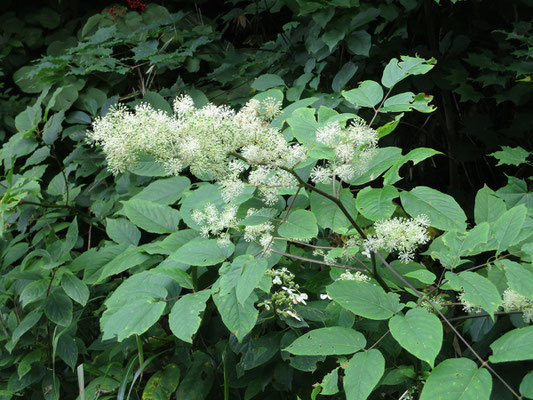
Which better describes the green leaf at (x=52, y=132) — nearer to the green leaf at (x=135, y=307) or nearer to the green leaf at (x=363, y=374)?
the green leaf at (x=135, y=307)

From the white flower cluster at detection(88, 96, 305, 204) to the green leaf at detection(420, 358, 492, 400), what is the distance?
1.57 ft

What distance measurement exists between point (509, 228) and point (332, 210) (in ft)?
1.27

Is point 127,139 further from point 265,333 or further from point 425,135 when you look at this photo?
point 425,135

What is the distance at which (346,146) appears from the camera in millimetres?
979

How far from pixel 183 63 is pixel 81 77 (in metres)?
0.57

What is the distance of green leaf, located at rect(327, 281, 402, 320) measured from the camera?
3.21ft

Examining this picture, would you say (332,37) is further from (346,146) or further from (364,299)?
(364,299)

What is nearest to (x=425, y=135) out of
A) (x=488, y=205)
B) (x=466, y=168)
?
(x=466, y=168)

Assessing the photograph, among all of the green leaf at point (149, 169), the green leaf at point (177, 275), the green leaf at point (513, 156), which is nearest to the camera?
the green leaf at point (177, 275)

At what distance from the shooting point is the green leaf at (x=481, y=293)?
35.2 inches

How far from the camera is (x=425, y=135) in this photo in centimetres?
257

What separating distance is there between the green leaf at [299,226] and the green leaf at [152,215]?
49 cm

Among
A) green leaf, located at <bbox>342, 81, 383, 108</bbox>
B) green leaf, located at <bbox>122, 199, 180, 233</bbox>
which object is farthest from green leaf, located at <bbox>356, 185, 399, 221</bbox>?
green leaf, located at <bbox>122, 199, 180, 233</bbox>

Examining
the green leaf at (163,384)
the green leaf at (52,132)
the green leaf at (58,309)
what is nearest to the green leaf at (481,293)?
the green leaf at (163,384)
